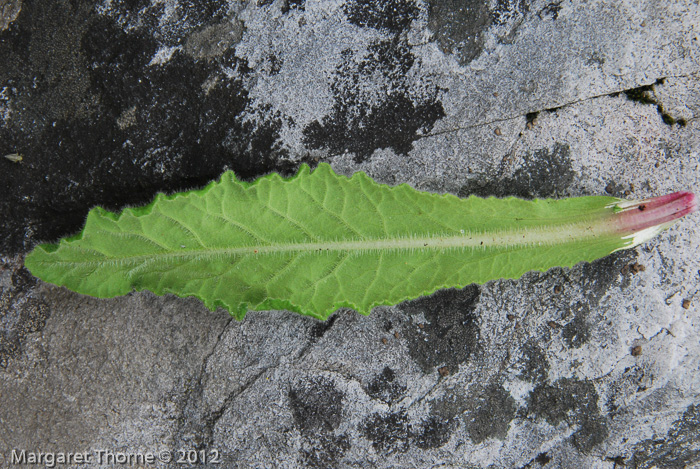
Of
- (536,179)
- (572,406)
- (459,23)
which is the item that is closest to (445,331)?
(572,406)

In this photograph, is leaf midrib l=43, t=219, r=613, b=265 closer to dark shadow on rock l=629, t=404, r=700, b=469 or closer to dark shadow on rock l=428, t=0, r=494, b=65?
dark shadow on rock l=428, t=0, r=494, b=65

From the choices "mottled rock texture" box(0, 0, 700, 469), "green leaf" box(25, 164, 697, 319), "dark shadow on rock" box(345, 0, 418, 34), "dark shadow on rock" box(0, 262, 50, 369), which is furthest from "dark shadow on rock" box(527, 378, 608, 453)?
"dark shadow on rock" box(0, 262, 50, 369)

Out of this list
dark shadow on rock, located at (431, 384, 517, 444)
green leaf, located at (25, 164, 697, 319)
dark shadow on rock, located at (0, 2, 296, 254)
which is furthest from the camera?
dark shadow on rock, located at (431, 384, 517, 444)

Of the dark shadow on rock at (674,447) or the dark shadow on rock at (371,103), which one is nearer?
the dark shadow on rock at (371,103)

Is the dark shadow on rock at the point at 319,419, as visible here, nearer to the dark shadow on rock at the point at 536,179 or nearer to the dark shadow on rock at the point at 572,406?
the dark shadow on rock at the point at 572,406

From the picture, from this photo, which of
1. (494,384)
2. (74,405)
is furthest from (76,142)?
(494,384)

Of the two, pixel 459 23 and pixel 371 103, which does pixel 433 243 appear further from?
pixel 459 23

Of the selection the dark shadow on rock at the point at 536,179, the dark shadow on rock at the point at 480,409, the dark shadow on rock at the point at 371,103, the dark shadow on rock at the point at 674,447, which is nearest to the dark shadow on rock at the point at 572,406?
the dark shadow on rock at the point at 480,409

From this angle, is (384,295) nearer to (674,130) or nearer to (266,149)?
(266,149)
